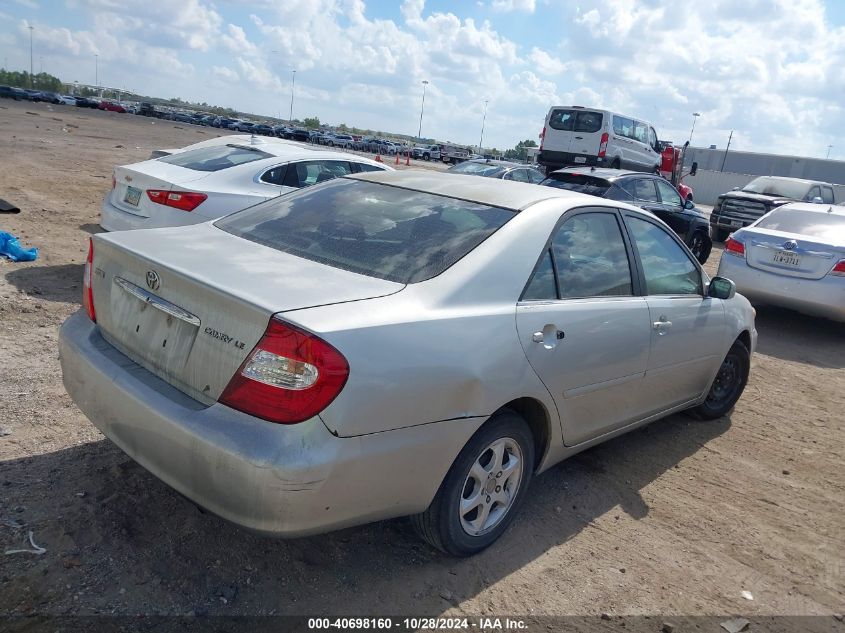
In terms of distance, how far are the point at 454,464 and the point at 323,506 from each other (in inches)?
26.2

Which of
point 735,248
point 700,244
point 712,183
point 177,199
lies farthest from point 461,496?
point 712,183

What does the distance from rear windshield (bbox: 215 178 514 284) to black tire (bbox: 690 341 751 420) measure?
2.77m

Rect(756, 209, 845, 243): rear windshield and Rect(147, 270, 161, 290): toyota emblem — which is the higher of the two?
Rect(756, 209, 845, 243): rear windshield

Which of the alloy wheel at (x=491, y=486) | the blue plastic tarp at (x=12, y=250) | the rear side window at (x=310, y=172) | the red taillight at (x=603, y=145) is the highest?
the red taillight at (x=603, y=145)

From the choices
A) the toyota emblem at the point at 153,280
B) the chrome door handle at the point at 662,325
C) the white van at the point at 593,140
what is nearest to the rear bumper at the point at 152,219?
the toyota emblem at the point at 153,280

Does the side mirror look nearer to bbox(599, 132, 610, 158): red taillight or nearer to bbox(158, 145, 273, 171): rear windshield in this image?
bbox(158, 145, 273, 171): rear windshield

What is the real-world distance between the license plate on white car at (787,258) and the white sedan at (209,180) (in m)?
5.25

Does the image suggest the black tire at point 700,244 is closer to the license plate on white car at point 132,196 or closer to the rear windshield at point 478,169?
the rear windshield at point 478,169

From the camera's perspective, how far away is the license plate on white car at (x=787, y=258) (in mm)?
8336

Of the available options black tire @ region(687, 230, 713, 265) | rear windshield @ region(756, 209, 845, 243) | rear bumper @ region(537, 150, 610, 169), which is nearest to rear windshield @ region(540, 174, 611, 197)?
rear windshield @ region(756, 209, 845, 243)

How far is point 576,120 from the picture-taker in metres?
21.2

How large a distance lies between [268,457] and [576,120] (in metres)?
20.6

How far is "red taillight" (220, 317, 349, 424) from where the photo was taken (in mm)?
2379

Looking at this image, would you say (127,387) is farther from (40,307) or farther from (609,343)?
(40,307)
